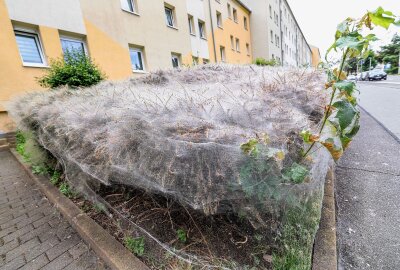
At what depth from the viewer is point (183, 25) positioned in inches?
517

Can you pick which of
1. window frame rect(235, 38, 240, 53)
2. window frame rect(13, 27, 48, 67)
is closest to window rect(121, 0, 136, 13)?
window frame rect(13, 27, 48, 67)

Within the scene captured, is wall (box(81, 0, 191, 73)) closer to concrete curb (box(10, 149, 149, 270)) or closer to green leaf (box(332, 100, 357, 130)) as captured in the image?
concrete curb (box(10, 149, 149, 270))

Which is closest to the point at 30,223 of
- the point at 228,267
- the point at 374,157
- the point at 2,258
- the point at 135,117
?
the point at 2,258

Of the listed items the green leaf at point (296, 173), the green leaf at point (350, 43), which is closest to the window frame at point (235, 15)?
the green leaf at point (350, 43)

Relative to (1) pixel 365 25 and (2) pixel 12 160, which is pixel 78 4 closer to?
(2) pixel 12 160

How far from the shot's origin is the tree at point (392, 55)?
39750 mm

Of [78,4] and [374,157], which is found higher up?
[78,4]

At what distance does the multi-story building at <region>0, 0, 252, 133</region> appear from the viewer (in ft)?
20.2

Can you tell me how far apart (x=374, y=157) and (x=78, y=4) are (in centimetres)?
995

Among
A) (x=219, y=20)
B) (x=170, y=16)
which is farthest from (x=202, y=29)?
(x=170, y=16)

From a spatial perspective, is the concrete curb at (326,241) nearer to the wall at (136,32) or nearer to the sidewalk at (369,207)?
the sidewalk at (369,207)

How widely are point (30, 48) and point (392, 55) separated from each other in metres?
59.1

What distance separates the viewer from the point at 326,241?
5.49 ft

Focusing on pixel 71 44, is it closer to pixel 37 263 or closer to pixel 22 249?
pixel 22 249
